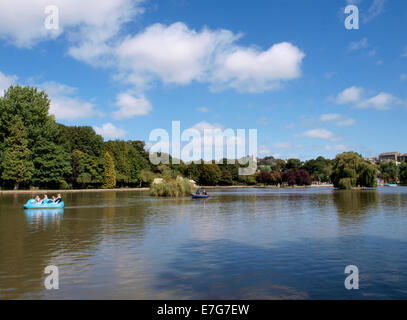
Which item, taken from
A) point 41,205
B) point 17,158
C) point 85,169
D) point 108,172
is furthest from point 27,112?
point 41,205

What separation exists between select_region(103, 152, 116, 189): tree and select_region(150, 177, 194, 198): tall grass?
37000 millimetres

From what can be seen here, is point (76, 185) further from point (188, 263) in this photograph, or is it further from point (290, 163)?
point (290, 163)

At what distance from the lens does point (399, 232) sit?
2008cm

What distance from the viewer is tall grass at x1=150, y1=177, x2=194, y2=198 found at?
190 feet

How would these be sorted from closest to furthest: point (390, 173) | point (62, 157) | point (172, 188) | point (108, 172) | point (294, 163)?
point (172, 188)
point (62, 157)
point (108, 172)
point (390, 173)
point (294, 163)

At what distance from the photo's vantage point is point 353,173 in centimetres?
8700

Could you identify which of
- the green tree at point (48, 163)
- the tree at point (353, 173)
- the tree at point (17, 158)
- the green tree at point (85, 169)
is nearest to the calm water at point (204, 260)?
the tree at point (17, 158)

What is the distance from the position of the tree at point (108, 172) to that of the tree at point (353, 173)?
2313 inches

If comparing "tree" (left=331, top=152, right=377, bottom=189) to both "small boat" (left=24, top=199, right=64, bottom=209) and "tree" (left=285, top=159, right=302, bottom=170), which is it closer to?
"small boat" (left=24, top=199, right=64, bottom=209)

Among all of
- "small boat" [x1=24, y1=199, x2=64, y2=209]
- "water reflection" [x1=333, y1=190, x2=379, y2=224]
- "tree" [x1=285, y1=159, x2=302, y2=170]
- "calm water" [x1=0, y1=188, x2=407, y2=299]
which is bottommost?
"water reflection" [x1=333, y1=190, x2=379, y2=224]

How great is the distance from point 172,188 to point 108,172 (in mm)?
40555

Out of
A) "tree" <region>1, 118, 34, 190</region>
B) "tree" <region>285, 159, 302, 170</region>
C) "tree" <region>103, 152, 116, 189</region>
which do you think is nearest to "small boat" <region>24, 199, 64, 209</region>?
"tree" <region>1, 118, 34, 190</region>

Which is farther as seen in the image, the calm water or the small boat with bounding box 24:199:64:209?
the small boat with bounding box 24:199:64:209

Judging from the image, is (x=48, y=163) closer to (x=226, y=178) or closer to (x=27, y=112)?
(x=27, y=112)
